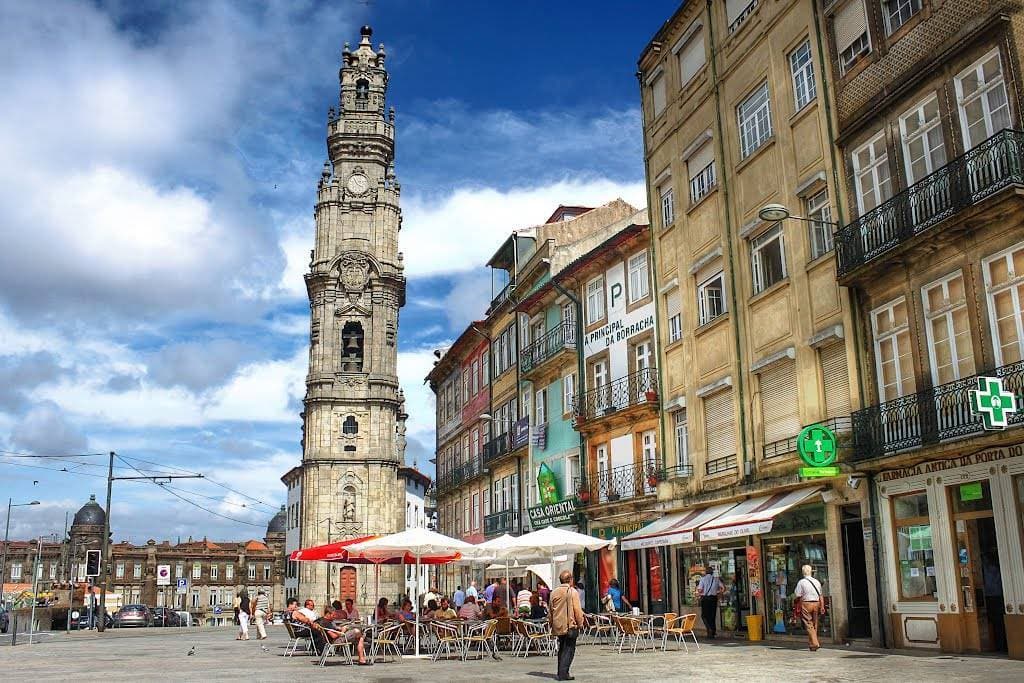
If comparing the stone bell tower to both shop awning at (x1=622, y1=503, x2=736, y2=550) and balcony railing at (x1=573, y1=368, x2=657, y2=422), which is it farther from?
shop awning at (x1=622, y1=503, x2=736, y2=550)

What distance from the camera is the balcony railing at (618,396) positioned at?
1065 inches

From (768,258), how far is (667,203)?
18.3 feet

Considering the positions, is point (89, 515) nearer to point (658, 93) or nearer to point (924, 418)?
point (658, 93)

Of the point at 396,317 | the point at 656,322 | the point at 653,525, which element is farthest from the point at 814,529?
the point at 396,317

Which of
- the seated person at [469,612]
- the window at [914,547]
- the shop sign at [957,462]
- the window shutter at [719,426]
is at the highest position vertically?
the window shutter at [719,426]

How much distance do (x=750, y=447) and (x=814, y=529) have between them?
8.56 ft

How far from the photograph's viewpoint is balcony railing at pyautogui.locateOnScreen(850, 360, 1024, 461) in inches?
570

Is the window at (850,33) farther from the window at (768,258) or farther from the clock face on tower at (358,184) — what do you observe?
the clock face on tower at (358,184)

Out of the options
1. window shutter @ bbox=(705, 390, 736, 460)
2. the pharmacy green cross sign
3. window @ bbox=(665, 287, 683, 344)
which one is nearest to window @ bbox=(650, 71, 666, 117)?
window @ bbox=(665, 287, 683, 344)

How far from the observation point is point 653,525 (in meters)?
24.8

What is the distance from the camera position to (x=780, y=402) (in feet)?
68.1

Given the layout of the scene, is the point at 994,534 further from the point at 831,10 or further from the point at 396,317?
the point at 396,317

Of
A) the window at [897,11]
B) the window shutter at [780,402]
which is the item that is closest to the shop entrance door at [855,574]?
the window shutter at [780,402]

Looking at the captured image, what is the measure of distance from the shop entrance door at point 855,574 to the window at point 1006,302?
4783 mm
